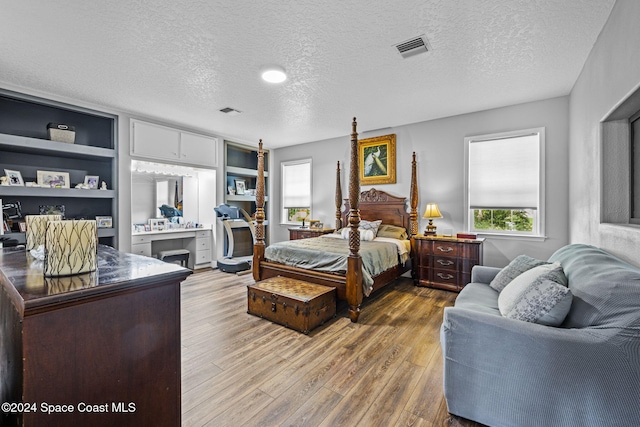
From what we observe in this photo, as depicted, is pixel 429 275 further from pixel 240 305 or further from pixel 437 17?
pixel 437 17

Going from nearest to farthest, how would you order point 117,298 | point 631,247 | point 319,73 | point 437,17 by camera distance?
point 117,298 < point 631,247 < point 437,17 < point 319,73

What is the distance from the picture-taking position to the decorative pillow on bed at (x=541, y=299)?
151 centimetres

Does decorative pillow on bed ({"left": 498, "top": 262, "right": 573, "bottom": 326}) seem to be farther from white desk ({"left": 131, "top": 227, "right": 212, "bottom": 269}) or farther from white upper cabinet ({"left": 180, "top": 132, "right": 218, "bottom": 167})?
white upper cabinet ({"left": 180, "top": 132, "right": 218, "bottom": 167})

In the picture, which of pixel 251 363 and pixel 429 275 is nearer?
pixel 251 363

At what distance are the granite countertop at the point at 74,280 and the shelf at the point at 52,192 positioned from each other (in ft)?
9.88

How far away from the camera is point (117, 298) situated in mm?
1041

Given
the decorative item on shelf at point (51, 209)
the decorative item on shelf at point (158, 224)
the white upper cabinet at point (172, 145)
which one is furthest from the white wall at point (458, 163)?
the decorative item on shelf at point (51, 209)

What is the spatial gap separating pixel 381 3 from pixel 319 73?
1.14 m

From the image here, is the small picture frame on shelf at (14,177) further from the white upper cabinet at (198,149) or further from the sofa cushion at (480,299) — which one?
the sofa cushion at (480,299)

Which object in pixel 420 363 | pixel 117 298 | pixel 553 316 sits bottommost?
pixel 420 363

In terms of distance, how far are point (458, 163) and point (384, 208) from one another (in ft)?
4.58

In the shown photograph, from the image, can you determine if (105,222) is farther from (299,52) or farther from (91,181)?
(299,52)

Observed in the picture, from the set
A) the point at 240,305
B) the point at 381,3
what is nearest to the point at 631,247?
the point at 381,3

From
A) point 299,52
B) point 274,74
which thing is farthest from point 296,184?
point 299,52
